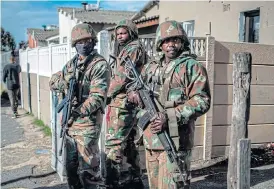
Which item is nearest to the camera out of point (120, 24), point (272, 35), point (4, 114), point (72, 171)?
point (72, 171)

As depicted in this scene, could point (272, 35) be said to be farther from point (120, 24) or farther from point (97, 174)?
point (97, 174)

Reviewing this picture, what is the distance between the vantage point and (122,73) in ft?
13.1

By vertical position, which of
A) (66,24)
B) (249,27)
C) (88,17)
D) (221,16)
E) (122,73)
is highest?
(88,17)

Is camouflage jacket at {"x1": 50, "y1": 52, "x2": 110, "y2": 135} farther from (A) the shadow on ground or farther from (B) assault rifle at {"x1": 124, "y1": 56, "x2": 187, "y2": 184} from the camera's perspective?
(A) the shadow on ground

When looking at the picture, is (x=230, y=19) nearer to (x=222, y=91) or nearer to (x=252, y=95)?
(x=252, y=95)

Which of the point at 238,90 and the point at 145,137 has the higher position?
the point at 238,90

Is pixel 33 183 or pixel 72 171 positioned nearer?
pixel 72 171

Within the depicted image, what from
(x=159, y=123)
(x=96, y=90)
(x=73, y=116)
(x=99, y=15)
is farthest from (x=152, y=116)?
(x=99, y=15)

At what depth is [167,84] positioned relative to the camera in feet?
9.21

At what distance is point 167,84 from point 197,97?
274 mm

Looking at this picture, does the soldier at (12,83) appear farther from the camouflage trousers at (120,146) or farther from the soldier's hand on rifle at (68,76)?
the soldier's hand on rifle at (68,76)

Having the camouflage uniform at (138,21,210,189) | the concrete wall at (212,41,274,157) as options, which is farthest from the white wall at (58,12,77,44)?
the camouflage uniform at (138,21,210,189)

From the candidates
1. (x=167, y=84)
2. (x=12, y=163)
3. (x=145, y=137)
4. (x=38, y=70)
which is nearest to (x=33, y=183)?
(x=12, y=163)

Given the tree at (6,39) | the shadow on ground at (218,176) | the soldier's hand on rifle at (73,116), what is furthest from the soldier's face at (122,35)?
the tree at (6,39)
